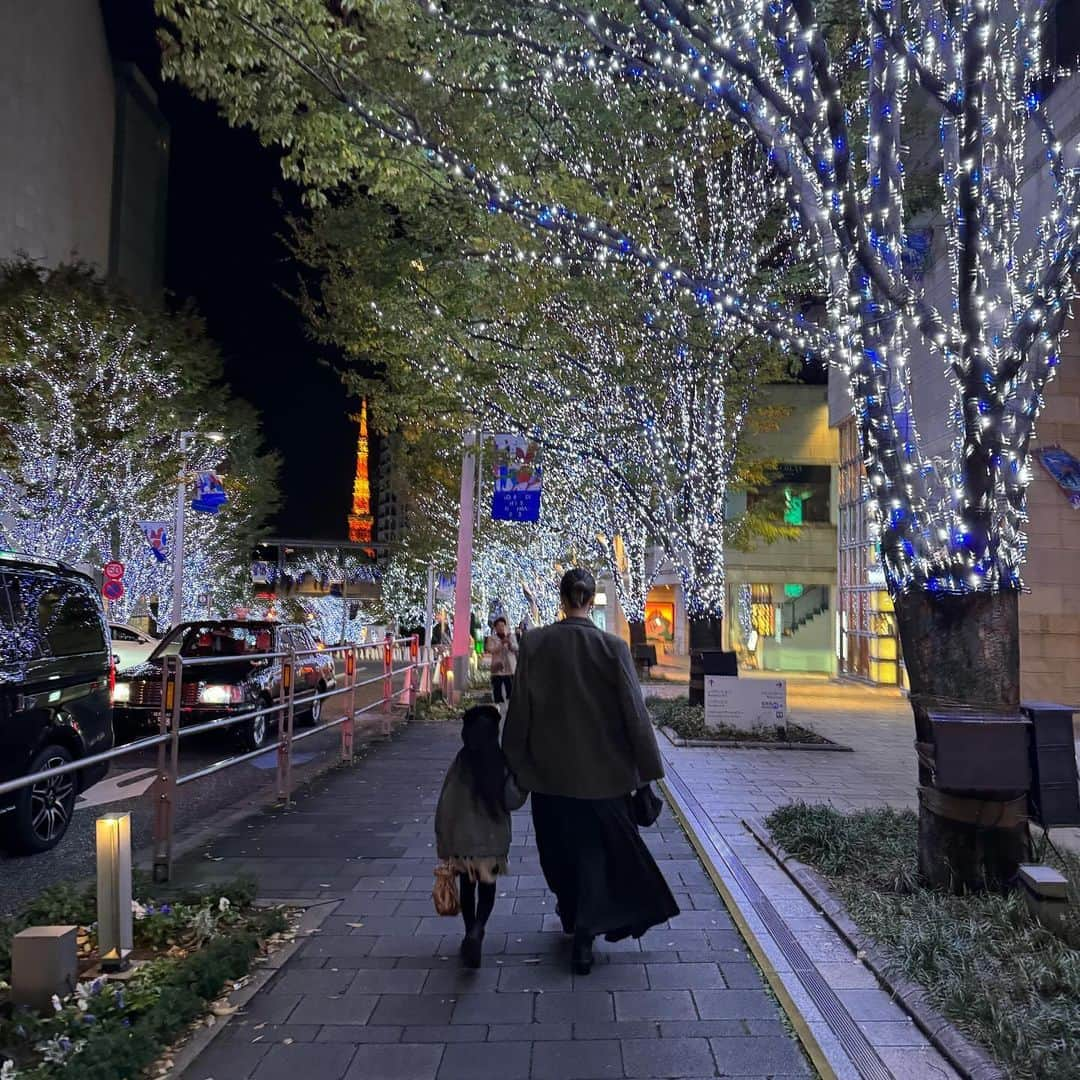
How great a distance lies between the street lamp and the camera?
75.0 ft

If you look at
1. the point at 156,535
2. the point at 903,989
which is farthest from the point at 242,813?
the point at 156,535

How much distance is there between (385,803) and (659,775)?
16.0 ft

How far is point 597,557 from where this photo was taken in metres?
25.5

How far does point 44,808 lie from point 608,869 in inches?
182

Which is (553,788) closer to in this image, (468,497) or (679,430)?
(679,430)

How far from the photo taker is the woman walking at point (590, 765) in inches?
168

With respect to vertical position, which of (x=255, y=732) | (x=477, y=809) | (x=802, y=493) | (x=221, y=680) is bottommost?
(x=255, y=732)

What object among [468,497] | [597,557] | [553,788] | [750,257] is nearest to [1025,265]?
[553,788]

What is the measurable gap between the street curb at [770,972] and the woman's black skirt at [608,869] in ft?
1.71

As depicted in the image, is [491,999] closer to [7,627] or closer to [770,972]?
[770,972]

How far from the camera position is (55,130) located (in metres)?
42.6

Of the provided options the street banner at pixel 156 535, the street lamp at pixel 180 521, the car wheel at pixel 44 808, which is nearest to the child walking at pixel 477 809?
the car wheel at pixel 44 808

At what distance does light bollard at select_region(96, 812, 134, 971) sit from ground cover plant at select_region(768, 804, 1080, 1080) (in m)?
3.45

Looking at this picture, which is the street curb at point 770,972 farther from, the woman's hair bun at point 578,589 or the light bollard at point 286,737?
the light bollard at point 286,737
